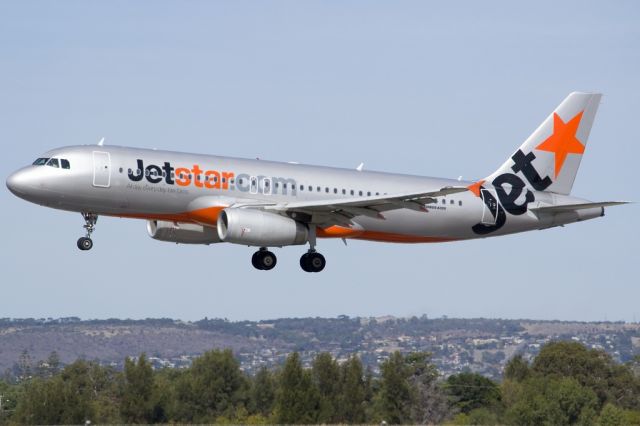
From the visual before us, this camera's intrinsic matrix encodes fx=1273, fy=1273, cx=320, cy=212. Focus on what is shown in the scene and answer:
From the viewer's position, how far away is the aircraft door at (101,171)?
53062 millimetres

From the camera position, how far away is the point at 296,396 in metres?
98.8

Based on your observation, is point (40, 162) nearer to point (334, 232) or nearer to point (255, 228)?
point (255, 228)

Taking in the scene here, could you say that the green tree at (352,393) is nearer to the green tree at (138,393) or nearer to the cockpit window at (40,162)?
the green tree at (138,393)

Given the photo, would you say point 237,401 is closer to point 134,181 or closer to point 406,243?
point 406,243

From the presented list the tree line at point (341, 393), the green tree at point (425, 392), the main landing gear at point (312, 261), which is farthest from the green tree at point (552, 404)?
the main landing gear at point (312, 261)

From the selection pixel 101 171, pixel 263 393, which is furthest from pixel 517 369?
pixel 101 171

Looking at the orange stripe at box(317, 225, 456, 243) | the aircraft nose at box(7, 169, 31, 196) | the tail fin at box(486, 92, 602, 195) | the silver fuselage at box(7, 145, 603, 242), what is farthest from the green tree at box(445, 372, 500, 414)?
the aircraft nose at box(7, 169, 31, 196)

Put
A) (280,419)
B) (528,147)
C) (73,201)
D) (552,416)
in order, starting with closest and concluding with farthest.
Answer: (73,201) < (528,147) < (280,419) < (552,416)

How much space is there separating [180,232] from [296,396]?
42591 millimetres

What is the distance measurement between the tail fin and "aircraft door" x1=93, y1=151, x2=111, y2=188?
20.5 m

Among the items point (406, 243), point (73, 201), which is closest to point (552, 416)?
point (406, 243)

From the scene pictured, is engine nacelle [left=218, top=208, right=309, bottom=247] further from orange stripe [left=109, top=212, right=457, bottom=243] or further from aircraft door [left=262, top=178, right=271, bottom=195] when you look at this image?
aircraft door [left=262, top=178, right=271, bottom=195]

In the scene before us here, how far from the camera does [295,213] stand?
184ft

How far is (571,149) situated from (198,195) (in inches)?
861
